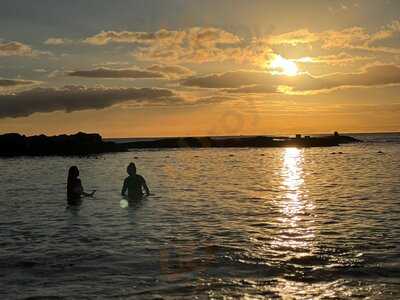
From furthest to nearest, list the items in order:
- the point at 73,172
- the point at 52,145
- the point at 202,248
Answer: the point at 52,145
the point at 73,172
the point at 202,248

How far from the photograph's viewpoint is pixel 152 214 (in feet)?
77.3

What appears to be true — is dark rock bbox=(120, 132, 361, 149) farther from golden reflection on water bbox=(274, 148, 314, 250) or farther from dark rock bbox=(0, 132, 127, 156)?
golden reflection on water bbox=(274, 148, 314, 250)

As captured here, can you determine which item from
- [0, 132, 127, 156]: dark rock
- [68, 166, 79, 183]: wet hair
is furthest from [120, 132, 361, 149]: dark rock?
[68, 166, 79, 183]: wet hair

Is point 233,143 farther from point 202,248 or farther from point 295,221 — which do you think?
point 202,248

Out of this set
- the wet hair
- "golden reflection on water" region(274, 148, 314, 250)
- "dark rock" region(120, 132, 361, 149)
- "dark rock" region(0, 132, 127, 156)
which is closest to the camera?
"golden reflection on water" region(274, 148, 314, 250)

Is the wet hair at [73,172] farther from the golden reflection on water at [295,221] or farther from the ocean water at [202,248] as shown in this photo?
the golden reflection on water at [295,221]

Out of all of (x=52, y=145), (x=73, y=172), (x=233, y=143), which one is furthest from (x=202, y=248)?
(x=233, y=143)

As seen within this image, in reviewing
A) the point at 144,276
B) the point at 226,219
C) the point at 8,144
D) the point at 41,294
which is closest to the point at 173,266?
the point at 144,276

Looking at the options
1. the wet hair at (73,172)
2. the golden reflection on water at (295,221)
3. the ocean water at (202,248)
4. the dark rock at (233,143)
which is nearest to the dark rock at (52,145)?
the dark rock at (233,143)

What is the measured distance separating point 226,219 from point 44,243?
8.00 metres

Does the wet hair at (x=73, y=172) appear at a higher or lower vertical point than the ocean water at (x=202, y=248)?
higher

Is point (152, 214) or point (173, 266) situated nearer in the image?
point (173, 266)

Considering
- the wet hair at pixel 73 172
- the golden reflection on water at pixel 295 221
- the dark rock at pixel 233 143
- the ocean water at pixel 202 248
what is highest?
the dark rock at pixel 233 143

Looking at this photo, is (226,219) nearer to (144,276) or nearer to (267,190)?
(144,276)
